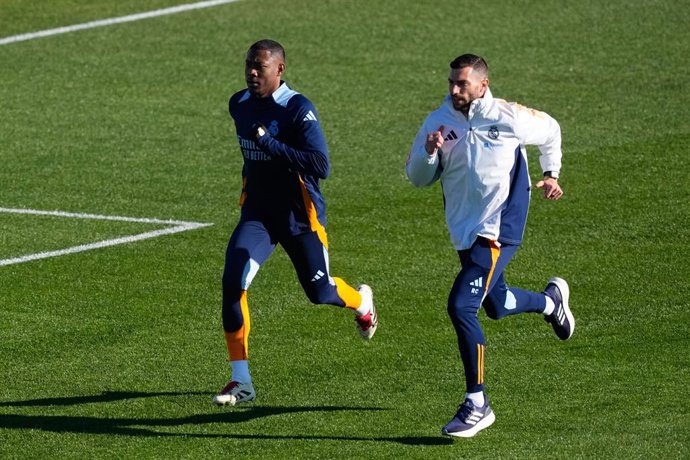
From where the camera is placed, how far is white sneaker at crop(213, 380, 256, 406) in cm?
1051

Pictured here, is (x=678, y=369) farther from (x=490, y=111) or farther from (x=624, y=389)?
(x=490, y=111)

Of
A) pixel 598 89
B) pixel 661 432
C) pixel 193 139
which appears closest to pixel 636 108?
pixel 598 89

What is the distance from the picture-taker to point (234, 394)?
1051cm

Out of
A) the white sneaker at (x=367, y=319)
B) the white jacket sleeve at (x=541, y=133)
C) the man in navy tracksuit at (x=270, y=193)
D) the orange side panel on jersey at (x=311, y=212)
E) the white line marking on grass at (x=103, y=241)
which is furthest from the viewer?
the white line marking on grass at (x=103, y=241)

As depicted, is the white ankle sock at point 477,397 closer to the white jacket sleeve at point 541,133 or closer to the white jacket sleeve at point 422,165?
the white jacket sleeve at point 422,165

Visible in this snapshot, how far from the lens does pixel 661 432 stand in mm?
9727

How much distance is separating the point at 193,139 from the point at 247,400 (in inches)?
313

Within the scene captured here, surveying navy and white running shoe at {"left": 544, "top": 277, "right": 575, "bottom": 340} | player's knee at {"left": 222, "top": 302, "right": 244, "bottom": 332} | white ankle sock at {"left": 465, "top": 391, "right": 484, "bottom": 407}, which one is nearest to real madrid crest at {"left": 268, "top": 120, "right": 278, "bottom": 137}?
player's knee at {"left": 222, "top": 302, "right": 244, "bottom": 332}

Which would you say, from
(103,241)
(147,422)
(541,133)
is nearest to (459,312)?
(541,133)

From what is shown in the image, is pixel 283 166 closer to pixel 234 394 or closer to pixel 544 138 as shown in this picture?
pixel 234 394

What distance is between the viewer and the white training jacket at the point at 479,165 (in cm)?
1002

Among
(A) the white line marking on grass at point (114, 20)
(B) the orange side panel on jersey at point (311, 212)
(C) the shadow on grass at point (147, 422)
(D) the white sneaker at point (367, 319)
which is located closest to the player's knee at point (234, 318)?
(C) the shadow on grass at point (147, 422)

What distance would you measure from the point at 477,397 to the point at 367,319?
1.93m

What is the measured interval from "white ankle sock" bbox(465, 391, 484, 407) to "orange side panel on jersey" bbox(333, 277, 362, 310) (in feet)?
5.57
